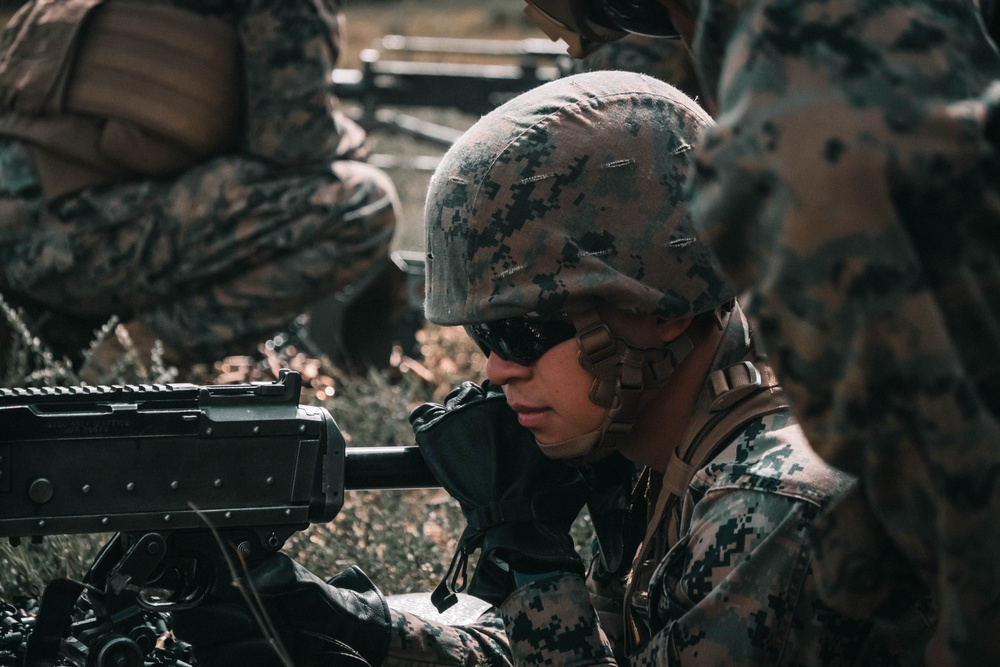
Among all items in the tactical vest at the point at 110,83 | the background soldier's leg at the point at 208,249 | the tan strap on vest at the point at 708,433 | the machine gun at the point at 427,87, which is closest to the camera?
the tan strap on vest at the point at 708,433

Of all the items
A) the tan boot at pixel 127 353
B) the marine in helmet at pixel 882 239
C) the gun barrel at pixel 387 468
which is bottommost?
the tan boot at pixel 127 353

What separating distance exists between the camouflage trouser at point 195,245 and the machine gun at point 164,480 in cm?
320

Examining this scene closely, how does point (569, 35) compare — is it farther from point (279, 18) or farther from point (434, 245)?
point (279, 18)

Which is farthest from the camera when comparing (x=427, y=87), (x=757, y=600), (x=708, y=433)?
(x=427, y=87)

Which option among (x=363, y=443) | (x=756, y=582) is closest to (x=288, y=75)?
(x=363, y=443)

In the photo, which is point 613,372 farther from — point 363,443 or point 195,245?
point 195,245

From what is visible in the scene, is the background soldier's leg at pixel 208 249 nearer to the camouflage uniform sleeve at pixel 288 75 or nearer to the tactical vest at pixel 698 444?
the camouflage uniform sleeve at pixel 288 75

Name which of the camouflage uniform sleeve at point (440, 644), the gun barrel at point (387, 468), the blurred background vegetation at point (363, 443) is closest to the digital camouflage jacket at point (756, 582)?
the gun barrel at point (387, 468)

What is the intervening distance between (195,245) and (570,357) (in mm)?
3626

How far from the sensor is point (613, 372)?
2453 mm

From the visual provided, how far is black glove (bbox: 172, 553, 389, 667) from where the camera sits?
2596mm

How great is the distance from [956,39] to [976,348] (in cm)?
34

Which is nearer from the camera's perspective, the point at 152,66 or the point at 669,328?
the point at 669,328

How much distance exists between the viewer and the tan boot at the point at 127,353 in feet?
17.2
